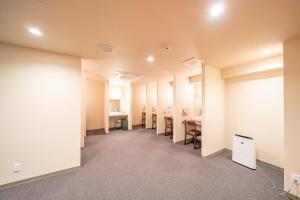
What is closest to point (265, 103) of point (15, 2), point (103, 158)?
point (103, 158)

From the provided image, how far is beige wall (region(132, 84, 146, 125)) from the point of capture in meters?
7.88

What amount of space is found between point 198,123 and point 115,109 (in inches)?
196

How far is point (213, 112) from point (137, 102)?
5123mm

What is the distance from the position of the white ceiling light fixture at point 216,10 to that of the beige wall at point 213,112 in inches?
82.4

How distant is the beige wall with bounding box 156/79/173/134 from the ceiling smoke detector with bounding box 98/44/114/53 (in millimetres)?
3567

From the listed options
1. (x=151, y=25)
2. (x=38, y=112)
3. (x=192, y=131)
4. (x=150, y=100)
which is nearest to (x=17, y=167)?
(x=38, y=112)

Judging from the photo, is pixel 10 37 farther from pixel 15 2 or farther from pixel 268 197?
pixel 268 197

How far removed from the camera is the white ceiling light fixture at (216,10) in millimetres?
1353

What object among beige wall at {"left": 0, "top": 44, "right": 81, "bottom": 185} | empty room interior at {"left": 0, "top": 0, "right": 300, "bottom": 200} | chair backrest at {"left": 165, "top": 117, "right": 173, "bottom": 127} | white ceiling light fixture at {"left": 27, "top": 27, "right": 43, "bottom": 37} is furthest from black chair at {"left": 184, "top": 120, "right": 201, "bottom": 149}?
white ceiling light fixture at {"left": 27, "top": 27, "right": 43, "bottom": 37}

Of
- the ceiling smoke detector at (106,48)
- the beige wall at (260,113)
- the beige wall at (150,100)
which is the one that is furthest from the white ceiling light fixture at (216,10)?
the beige wall at (150,100)

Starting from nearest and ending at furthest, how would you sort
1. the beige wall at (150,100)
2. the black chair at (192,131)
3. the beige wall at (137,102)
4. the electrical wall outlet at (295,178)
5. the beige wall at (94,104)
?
the electrical wall outlet at (295,178) → the black chair at (192,131) → the beige wall at (94,104) → the beige wall at (150,100) → the beige wall at (137,102)

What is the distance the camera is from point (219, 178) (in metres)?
2.53

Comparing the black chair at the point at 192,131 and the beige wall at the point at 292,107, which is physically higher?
the beige wall at the point at 292,107

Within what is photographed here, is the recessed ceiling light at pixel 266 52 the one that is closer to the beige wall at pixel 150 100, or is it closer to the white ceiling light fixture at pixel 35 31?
the white ceiling light fixture at pixel 35 31
